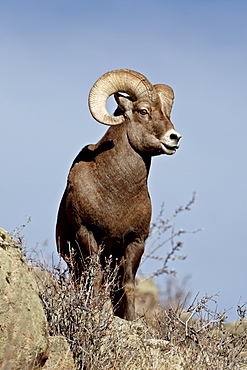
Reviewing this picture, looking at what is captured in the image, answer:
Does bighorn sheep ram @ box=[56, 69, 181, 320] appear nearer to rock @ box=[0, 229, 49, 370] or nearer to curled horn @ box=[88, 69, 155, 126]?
curled horn @ box=[88, 69, 155, 126]

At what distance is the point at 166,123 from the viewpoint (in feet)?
28.0

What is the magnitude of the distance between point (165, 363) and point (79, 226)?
8.33 feet

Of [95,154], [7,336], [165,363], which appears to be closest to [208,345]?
[165,363]

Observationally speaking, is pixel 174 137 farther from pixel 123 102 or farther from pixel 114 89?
pixel 114 89

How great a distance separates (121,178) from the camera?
8633 millimetres

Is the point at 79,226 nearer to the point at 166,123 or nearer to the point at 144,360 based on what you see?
the point at 166,123

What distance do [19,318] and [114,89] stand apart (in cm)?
442

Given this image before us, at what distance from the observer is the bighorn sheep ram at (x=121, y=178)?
27.8 ft

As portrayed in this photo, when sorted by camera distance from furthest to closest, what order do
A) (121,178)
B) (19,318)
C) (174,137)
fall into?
(121,178) < (174,137) < (19,318)

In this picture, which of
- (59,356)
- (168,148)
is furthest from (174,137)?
(59,356)

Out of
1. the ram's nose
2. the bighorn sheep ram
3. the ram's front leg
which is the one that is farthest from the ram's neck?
the ram's front leg

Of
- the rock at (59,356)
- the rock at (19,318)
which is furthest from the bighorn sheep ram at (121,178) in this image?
the rock at (19,318)

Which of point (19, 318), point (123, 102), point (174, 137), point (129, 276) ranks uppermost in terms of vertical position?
point (123, 102)

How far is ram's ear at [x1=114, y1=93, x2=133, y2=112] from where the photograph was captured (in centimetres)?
887
